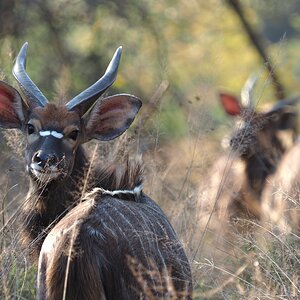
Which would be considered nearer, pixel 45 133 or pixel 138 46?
pixel 45 133

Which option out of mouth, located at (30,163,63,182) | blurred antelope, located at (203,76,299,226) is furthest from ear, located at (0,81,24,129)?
blurred antelope, located at (203,76,299,226)

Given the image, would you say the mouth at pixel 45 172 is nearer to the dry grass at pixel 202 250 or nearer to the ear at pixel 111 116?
the dry grass at pixel 202 250

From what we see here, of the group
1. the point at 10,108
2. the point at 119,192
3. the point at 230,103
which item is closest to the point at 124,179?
the point at 119,192

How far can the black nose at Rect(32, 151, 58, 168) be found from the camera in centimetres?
597

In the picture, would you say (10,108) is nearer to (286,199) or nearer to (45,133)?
(45,133)

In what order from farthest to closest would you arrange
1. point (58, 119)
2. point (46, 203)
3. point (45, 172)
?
point (58, 119)
point (46, 203)
point (45, 172)

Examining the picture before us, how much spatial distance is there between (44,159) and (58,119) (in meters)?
0.45

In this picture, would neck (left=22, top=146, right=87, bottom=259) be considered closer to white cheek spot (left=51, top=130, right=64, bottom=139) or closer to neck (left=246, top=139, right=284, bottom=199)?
white cheek spot (left=51, top=130, right=64, bottom=139)

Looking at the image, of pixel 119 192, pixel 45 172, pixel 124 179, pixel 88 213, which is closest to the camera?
pixel 88 213

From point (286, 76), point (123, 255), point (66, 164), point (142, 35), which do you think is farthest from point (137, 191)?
point (286, 76)

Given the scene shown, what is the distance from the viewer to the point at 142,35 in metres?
12.3

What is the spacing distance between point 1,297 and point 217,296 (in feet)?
4.66

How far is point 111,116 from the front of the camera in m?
6.80

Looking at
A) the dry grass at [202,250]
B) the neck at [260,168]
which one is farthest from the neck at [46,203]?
the neck at [260,168]
